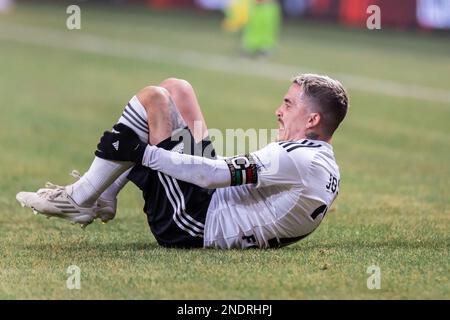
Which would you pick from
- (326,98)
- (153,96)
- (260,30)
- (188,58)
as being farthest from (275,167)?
(260,30)

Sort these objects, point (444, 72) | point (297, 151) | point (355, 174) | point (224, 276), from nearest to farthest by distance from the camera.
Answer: point (224, 276)
point (297, 151)
point (355, 174)
point (444, 72)

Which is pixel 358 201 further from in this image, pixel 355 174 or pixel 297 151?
pixel 297 151

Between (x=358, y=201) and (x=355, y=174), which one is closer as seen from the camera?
(x=358, y=201)

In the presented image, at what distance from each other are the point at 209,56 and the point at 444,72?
586 cm

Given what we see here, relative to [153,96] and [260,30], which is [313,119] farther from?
[260,30]

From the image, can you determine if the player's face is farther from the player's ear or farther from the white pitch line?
the white pitch line

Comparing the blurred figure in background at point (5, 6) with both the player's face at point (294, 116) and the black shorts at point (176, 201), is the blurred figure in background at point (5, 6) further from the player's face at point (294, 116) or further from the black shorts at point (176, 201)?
the player's face at point (294, 116)

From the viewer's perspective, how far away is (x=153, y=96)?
6805 millimetres

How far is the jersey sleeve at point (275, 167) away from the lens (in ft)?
21.4

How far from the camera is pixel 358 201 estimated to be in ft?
32.7

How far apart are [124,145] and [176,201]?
0.53 meters

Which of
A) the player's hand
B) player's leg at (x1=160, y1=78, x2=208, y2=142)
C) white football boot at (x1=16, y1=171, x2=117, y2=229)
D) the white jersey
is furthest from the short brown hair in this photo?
white football boot at (x1=16, y1=171, x2=117, y2=229)

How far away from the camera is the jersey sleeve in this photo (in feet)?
21.4

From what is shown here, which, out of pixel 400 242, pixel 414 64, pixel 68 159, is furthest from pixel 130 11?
pixel 400 242
